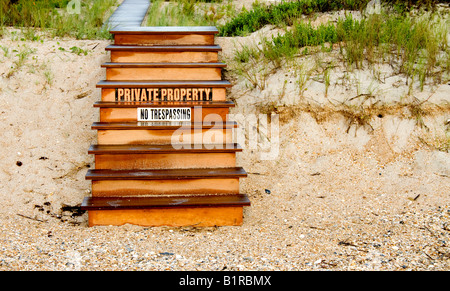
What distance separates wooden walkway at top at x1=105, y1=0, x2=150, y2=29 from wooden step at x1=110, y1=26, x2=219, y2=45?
5.00 ft

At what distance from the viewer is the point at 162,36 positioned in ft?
18.7

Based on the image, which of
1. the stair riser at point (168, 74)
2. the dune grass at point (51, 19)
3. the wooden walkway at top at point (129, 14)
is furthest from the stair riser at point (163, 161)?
the wooden walkway at top at point (129, 14)

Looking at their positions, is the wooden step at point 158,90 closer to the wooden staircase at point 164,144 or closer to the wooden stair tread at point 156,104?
the wooden staircase at point 164,144

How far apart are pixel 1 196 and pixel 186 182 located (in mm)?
1889

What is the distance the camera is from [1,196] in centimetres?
451

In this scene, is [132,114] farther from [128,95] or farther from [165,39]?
[165,39]

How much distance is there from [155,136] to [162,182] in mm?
562

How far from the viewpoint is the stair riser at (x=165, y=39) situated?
224 inches

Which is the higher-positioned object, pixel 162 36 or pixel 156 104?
pixel 162 36

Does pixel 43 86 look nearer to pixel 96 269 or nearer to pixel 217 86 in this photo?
pixel 217 86

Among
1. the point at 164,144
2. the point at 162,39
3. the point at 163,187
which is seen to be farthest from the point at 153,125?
the point at 162,39

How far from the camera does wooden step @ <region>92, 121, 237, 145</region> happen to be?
4520 mm

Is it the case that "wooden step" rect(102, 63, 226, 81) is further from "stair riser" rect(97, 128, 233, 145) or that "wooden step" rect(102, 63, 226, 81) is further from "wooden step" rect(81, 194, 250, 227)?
"wooden step" rect(81, 194, 250, 227)

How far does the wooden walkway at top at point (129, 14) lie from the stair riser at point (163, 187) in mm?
3674
